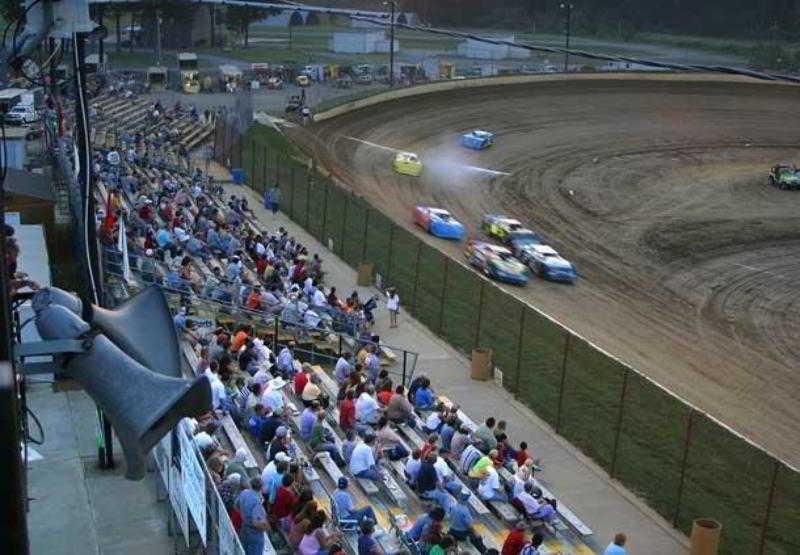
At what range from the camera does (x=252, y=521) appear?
44.7ft

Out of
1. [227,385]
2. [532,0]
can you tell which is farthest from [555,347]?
[532,0]

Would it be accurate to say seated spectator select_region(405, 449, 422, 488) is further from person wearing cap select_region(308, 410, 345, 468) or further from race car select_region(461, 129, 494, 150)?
race car select_region(461, 129, 494, 150)

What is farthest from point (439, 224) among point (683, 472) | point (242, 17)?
point (242, 17)

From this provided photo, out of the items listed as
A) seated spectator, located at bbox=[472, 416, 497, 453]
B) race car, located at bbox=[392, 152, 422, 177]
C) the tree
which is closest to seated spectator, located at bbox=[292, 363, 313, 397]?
seated spectator, located at bbox=[472, 416, 497, 453]

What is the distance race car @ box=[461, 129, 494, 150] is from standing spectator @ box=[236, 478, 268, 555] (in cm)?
4870

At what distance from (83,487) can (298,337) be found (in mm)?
10100

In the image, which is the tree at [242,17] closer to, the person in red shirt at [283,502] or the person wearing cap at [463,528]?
the person wearing cap at [463,528]

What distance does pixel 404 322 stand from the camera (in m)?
30.4

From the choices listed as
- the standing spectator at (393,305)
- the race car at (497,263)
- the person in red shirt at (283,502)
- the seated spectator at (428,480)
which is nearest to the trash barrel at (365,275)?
the standing spectator at (393,305)

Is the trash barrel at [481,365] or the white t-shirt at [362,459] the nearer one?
the white t-shirt at [362,459]

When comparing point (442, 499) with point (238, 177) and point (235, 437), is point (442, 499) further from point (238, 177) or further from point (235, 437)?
point (238, 177)

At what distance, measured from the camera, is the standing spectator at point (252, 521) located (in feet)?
44.6

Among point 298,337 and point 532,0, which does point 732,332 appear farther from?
point 532,0

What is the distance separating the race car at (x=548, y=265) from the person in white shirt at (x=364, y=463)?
66.1 feet
